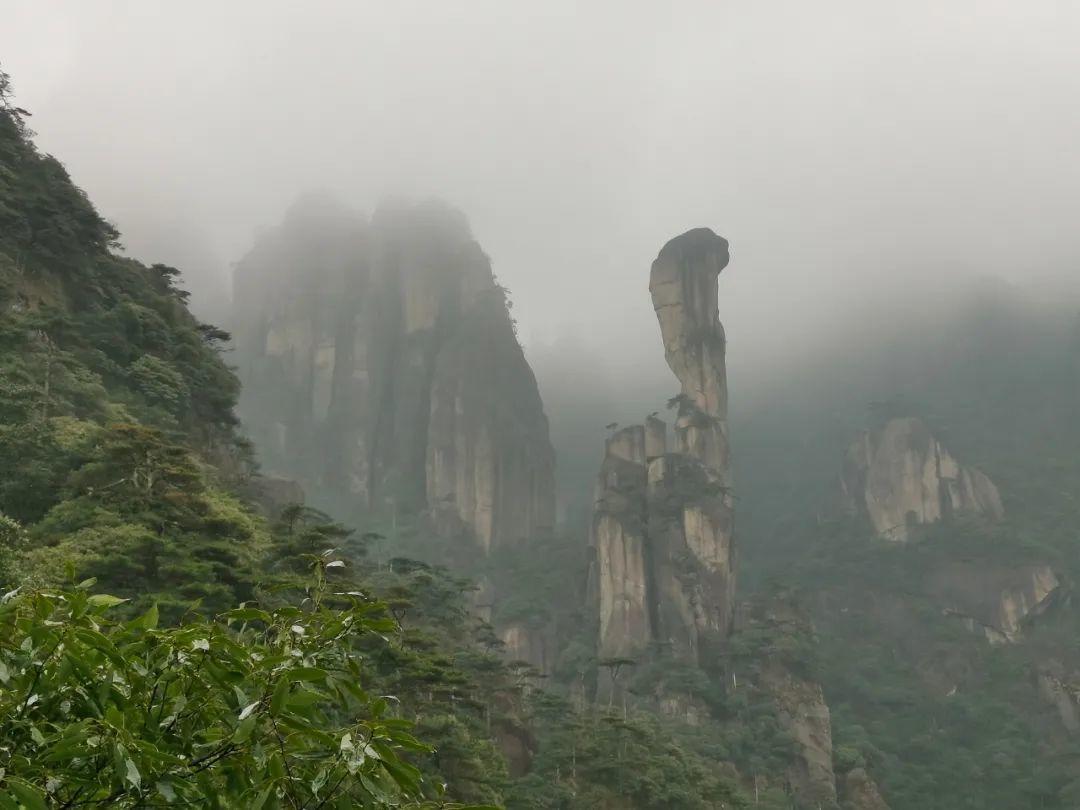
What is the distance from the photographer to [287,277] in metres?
106

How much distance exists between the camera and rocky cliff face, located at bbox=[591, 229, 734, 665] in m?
62.0

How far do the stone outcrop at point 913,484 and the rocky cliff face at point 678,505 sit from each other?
1657 cm

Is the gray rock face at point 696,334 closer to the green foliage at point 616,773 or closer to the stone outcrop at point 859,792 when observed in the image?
the stone outcrop at point 859,792

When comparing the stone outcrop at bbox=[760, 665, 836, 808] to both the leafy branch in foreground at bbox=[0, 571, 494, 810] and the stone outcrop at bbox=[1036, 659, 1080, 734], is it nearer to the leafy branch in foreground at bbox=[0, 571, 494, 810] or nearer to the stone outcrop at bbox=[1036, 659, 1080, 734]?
the stone outcrop at bbox=[1036, 659, 1080, 734]

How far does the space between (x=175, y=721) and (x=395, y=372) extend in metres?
97.8

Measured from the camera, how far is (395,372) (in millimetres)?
99688

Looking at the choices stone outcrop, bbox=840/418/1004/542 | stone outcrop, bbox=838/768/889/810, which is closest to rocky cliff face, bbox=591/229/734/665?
stone outcrop, bbox=838/768/889/810

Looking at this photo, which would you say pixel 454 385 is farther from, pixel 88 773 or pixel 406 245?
pixel 88 773

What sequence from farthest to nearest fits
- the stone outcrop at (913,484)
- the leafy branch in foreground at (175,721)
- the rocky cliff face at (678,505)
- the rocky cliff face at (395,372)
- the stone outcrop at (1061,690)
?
the rocky cliff face at (395,372)
the stone outcrop at (913,484)
the rocky cliff face at (678,505)
the stone outcrop at (1061,690)
the leafy branch in foreground at (175,721)

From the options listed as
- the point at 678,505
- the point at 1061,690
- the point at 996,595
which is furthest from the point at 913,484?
the point at 678,505

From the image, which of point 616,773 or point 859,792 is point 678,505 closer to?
point 859,792

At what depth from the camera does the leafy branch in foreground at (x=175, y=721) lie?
8.77 ft

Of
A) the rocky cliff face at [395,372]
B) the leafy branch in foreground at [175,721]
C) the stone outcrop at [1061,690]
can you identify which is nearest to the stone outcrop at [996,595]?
the stone outcrop at [1061,690]

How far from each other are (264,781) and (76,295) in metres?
34.1
